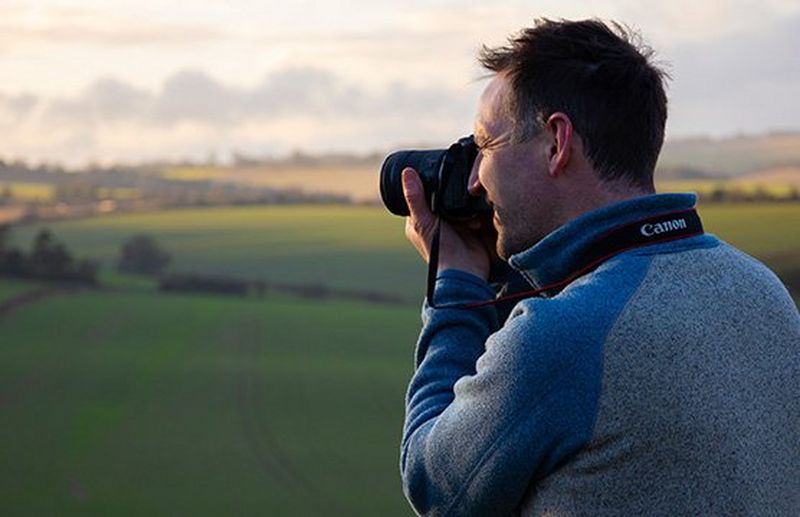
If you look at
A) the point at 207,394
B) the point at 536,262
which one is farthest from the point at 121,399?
the point at 536,262

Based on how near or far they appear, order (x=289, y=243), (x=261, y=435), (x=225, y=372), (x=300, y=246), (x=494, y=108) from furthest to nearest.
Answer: (x=300, y=246) < (x=289, y=243) < (x=225, y=372) < (x=261, y=435) < (x=494, y=108)

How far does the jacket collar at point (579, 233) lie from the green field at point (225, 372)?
31.0 ft

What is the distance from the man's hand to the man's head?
16 cm

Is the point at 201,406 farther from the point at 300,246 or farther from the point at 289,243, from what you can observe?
the point at 300,246

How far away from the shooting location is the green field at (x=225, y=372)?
1212 centimetres

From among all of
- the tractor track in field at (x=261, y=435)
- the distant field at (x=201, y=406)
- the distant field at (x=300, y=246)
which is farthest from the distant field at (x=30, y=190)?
the tractor track in field at (x=261, y=435)

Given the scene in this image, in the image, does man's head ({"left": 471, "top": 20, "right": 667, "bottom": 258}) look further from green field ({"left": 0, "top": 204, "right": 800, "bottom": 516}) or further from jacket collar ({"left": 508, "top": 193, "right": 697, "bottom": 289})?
green field ({"left": 0, "top": 204, "right": 800, "bottom": 516})

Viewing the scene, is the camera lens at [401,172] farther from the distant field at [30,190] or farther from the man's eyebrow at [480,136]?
the distant field at [30,190]

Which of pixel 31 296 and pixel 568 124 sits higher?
pixel 568 124

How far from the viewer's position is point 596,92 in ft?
6.02

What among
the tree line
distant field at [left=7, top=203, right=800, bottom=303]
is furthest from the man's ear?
distant field at [left=7, top=203, right=800, bottom=303]

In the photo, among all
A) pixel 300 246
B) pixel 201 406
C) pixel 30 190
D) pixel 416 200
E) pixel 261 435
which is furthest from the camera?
pixel 300 246

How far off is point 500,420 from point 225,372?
1466 cm

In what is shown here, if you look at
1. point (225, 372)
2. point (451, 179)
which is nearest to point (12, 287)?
point (225, 372)
